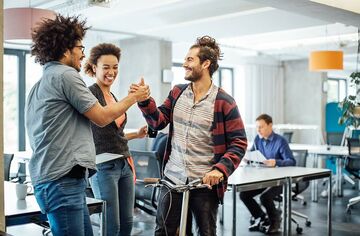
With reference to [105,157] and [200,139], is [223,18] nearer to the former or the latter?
[105,157]

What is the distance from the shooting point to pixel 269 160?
4.70 m

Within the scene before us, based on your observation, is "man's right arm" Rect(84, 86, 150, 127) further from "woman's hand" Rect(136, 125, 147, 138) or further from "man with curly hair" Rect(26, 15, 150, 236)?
"woman's hand" Rect(136, 125, 147, 138)

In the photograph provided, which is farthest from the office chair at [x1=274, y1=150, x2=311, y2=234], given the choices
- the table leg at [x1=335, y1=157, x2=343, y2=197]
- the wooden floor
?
the table leg at [x1=335, y1=157, x2=343, y2=197]

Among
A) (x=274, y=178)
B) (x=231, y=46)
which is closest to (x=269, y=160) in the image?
(x=274, y=178)

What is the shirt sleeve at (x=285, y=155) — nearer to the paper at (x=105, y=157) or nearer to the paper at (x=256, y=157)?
the paper at (x=256, y=157)

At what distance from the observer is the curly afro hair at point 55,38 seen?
6.91 ft

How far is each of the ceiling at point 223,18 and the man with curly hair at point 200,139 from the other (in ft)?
6.67

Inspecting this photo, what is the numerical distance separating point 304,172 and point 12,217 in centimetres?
273

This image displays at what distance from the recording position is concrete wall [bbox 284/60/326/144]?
10.9 meters

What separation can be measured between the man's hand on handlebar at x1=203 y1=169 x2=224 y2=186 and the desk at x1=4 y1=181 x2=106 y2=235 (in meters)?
0.63

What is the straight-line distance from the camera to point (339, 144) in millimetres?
8281

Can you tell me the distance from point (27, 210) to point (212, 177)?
920 millimetres

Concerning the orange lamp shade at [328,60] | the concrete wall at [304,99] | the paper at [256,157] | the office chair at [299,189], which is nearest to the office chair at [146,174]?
the paper at [256,157]

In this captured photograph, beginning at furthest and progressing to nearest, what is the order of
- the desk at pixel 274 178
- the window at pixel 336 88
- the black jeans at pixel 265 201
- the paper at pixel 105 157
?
the window at pixel 336 88 < the black jeans at pixel 265 201 < the desk at pixel 274 178 < the paper at pixel 105 157
